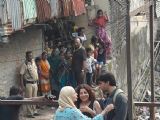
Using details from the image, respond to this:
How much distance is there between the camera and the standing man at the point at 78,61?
1241 cm

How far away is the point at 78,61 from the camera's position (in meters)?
12.6

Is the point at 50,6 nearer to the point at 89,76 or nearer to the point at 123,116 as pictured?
the point at 89,76

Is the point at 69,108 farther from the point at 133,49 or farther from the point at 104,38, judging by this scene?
the point at 133,49

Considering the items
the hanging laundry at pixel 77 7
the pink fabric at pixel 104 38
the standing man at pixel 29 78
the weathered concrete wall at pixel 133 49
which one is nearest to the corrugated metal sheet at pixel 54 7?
the hanging laundry at pixel 77 7

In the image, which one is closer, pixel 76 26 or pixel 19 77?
pixel 19 77

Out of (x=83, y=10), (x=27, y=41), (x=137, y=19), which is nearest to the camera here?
(x=27, y=41)

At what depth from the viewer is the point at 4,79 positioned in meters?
11.5

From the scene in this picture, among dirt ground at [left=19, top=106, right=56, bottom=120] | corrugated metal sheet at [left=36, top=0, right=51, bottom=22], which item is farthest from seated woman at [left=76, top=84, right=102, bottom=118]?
dirt ground at [left=19, top=106, right=56, bottom=120]

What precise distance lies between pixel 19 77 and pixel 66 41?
2.75 metres

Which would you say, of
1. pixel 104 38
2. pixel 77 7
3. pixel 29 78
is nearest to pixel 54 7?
pixel 77 7

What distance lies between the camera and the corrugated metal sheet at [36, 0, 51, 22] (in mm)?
11117

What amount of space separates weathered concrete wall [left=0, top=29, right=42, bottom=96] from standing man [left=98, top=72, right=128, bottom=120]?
578cm

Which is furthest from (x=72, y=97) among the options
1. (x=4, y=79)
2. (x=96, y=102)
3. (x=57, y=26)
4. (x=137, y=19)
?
(x=137, y=19)

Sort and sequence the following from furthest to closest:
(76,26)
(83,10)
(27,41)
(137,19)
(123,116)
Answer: (137,19) < (76,26) < (83,10) < (27,41) < (123,116)
